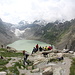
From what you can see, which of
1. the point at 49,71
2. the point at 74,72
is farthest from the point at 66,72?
the point at 49,71

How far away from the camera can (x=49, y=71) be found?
19641 mm

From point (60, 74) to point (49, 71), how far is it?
1.74 m

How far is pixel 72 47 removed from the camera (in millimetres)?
181750

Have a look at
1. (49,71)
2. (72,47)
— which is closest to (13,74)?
(49,71)

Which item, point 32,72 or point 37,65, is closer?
point 32,72

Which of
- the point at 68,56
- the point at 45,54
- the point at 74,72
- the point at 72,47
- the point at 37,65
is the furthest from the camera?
the point at 72,47

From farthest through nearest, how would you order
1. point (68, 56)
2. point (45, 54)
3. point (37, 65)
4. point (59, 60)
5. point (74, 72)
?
point (45, 54) → point (68, 56) → point (59, 60) → point (37, 65) → point (74, 72)

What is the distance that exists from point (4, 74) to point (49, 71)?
6.02m

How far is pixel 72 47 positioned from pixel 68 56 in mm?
155015

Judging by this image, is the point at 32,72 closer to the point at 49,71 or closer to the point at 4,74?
the point at 49,71

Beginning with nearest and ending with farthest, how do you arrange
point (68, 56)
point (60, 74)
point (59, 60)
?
point (60, 74) → point (59, 60) → point (68, 56)

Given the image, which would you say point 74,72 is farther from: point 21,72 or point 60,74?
point 21,72

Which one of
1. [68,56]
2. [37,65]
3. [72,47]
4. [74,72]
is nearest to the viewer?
[74,72]

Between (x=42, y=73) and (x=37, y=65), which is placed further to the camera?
(x=37, y=65)
